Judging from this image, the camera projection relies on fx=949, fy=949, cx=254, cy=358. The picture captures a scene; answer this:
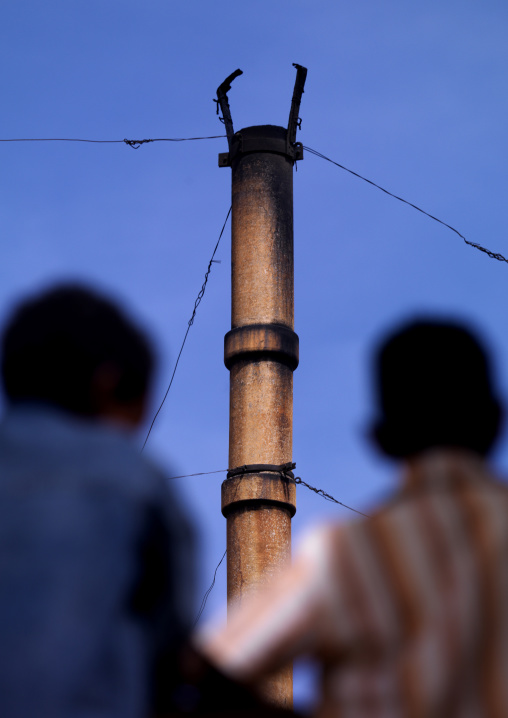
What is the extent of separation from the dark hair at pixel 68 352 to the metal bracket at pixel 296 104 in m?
5.60

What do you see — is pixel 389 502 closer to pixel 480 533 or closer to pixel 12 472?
pixel 480 533

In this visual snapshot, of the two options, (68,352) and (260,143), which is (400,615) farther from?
(260,143)

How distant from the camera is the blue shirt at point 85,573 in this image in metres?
1.29

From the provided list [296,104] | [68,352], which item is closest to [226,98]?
[296,104]

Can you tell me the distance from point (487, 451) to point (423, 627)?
339 mm

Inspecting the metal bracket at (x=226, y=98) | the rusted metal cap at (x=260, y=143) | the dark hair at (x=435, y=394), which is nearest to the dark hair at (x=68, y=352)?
the dark hair at (x=435, y=394)

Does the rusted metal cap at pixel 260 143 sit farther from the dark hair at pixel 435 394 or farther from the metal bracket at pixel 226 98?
the dark hair at pixel 435 394

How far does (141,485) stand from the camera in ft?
4.64

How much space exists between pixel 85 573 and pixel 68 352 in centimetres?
37

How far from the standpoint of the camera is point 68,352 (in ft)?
5.03

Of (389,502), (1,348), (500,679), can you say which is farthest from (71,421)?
(500,679)

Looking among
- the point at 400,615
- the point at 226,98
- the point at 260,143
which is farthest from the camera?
the point at 226,98

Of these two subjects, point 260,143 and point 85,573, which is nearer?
point 85,573

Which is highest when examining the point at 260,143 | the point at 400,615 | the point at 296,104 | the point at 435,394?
the point at 296,104
